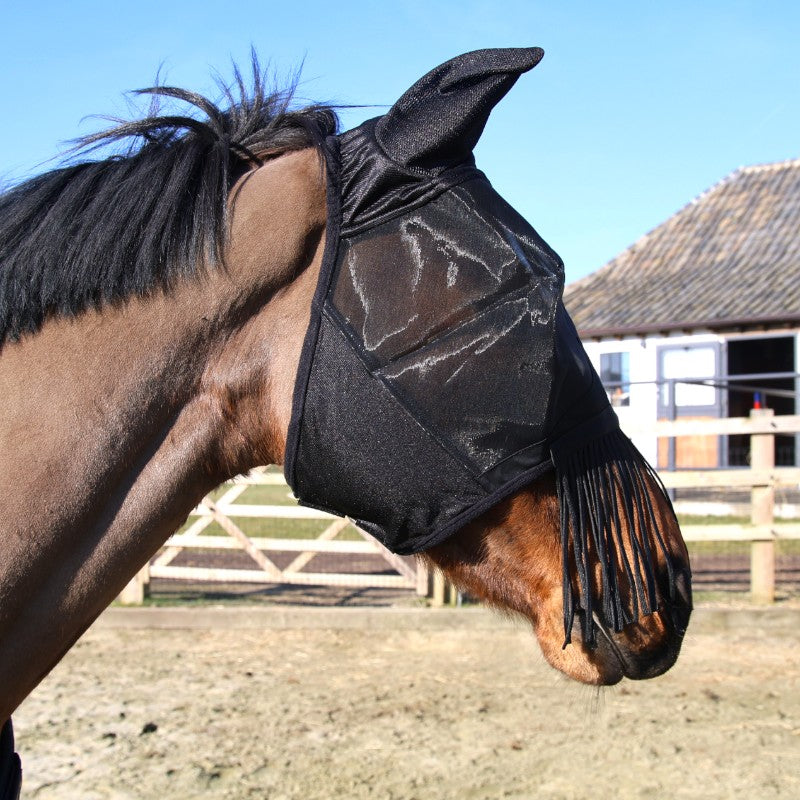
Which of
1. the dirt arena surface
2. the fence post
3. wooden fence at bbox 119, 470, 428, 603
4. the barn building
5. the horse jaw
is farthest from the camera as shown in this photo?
the barn building

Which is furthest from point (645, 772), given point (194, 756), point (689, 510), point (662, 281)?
point (662, 281)

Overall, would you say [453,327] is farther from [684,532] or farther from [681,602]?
[684,532]

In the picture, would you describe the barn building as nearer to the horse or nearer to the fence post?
the fence post

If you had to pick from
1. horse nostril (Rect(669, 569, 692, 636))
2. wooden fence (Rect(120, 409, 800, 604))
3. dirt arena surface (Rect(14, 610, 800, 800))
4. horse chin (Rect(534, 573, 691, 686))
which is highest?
horse nostril (Rect(669, 569, 692, 636))

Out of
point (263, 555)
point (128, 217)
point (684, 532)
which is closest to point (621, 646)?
point (128, 217)

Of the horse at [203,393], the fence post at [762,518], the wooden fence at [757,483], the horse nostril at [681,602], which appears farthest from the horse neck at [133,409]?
the fence post at [762,518]

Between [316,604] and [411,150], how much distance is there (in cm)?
709

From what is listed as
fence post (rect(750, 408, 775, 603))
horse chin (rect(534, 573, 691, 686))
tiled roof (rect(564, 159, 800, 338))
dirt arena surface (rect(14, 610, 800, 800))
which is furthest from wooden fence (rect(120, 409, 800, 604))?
tiled roof (rect(564, 159, 800, 338))

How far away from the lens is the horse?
1.20 meters

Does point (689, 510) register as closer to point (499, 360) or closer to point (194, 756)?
point (194, 756)

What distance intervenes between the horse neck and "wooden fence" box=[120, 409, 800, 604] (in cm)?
620

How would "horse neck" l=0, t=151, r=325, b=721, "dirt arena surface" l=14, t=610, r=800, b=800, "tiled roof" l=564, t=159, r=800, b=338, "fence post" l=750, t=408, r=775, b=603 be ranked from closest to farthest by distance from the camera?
"horse neck" l=0, t=151, r=325, b=721, "dirt arena surface" l=14, t=610, r=800, b=800, "fence post" l=750, t=408, r=775, b=603, "tiled roof" l=564, t=159, r=800, b=338

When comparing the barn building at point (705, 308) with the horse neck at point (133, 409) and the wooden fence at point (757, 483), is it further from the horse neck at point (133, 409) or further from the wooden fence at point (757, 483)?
the horse neck at point (133, 409)

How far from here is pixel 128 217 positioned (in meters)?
1.25
